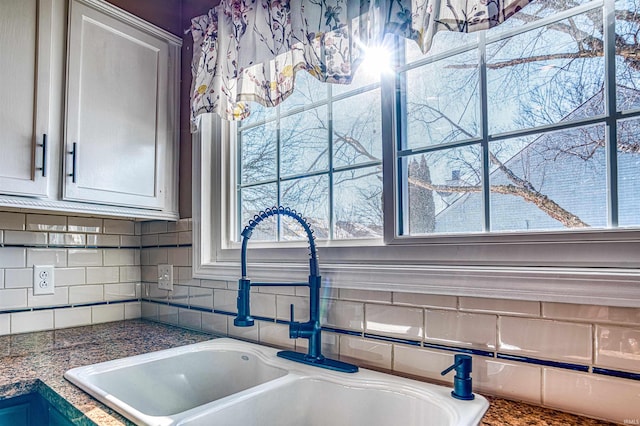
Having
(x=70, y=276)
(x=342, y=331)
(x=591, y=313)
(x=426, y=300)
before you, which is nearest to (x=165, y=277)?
(x=70, y=276)

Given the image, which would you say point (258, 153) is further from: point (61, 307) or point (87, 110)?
point (61, 307)

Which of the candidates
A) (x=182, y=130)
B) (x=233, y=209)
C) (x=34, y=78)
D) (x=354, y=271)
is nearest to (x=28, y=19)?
(x=34, y=78)

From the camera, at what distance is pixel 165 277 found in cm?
181

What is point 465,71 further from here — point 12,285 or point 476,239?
point 12,285

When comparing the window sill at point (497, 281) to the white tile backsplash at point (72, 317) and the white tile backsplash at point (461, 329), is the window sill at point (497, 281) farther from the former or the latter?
the white tile backsplash at point (72, 317)

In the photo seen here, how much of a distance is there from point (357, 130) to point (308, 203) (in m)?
0.32

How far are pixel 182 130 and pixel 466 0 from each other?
4.09 ft

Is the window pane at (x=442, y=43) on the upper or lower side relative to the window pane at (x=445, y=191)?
upper

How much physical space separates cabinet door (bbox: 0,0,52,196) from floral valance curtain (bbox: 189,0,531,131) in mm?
480

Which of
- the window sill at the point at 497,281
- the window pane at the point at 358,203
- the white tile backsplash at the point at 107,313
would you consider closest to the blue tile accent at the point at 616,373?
the window sill at the point at 497,281

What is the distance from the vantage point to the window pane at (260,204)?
161 centimetres

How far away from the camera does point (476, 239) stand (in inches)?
41.1

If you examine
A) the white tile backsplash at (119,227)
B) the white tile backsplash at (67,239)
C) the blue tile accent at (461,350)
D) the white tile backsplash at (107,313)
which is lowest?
the white tile backsplash at (107,313)

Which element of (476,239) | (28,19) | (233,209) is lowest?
(476,239)
